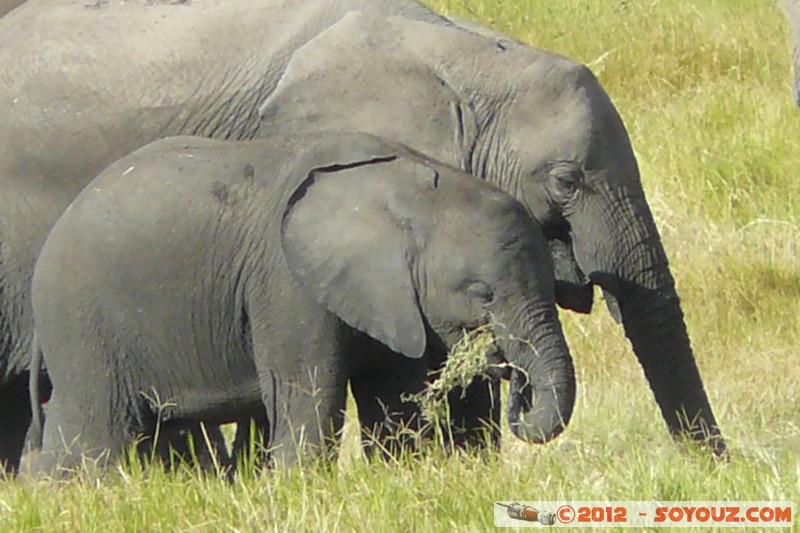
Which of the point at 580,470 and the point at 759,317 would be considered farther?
the point at 759,317

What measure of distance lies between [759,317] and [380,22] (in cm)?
263

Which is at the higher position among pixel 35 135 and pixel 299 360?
pixel 35 135

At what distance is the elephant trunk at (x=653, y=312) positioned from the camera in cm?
615

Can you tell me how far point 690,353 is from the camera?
6.38m

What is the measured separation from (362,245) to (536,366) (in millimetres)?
602

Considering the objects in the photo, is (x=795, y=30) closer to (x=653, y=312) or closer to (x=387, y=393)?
(x=653, y=312)

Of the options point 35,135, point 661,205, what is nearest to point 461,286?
point 35,135

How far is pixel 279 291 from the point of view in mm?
5828

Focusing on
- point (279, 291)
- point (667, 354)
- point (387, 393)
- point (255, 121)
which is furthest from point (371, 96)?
point (667, 354)

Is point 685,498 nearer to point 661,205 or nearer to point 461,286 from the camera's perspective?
point 461,286

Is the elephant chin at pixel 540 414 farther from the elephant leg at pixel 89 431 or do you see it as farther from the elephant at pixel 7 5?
the elephant at pixel 7 5

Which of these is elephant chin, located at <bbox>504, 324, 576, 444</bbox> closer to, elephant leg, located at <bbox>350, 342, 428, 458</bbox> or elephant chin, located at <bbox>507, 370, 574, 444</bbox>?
elephant chin, located at <bbox>507, 370, 574, 444</bbox>

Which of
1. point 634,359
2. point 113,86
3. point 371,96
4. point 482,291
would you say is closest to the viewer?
point 482,291

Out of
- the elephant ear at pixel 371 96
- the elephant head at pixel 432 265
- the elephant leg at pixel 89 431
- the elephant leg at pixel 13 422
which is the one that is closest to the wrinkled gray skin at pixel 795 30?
the elephant ear at pixel 371 96
